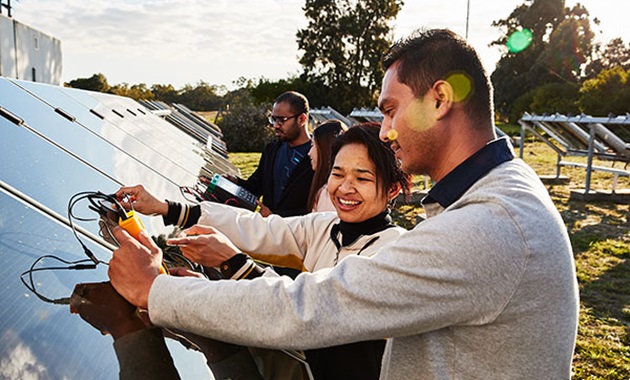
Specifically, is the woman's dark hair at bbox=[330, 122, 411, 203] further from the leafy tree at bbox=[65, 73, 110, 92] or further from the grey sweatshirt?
the leafy tree at bbox=[65, 73, 110, 92]

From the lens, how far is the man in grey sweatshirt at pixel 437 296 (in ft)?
3.73

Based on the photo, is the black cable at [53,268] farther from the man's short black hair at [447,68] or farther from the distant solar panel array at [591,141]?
the distant solar panel array at [591,141]

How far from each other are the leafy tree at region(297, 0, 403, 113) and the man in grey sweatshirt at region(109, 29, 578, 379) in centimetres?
3800

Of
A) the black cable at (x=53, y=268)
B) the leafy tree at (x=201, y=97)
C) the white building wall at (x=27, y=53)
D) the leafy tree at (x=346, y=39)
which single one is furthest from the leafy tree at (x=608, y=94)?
the black cable at (x=53, y=268)

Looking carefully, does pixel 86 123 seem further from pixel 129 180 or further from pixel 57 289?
pixel 57 289

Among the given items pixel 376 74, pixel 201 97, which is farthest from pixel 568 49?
pixel 201 97

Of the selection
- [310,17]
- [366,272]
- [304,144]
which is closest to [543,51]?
[310,17]

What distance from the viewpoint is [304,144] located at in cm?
441

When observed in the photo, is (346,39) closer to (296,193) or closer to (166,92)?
(166,92)

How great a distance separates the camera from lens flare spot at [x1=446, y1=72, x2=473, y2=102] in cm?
151

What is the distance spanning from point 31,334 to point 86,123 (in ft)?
9.47

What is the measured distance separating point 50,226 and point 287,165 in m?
2.76

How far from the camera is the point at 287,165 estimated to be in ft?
14.3

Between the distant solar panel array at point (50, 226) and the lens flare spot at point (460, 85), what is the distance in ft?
2.79
